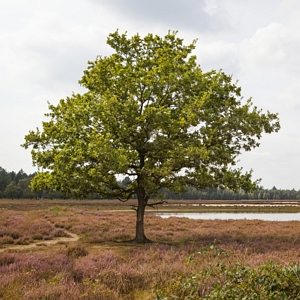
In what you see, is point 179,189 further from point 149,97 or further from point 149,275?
point 149,275

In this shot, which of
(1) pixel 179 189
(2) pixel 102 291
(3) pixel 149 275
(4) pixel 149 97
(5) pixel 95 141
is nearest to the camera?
(2) pixel 102 291

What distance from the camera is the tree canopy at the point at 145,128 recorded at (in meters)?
15.9

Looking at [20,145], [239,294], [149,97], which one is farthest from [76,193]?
[239,294]

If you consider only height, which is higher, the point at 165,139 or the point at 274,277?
the point at 165,139

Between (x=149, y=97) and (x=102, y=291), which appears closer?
(x=102, y=291)

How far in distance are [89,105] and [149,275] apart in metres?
10.9

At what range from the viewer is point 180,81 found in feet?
→ 57.1

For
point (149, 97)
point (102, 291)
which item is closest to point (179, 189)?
point (149, 97)

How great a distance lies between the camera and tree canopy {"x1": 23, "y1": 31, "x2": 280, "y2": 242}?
52.0ft

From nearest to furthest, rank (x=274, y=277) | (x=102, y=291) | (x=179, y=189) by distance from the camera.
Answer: (x=274, y=277) < (x=102, y=291) < (x=179, y=189)

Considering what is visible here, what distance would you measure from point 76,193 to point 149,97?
694 cm

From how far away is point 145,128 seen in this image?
1675 centimetres

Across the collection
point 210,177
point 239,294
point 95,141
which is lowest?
point 239,294

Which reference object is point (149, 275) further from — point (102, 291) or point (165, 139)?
point (165, 139)
